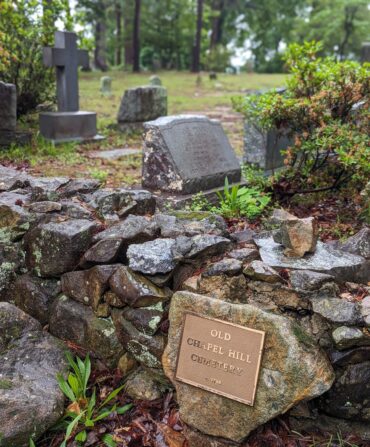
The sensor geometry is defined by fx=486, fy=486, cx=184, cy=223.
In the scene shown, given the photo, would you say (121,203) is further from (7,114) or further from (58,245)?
(7,114)

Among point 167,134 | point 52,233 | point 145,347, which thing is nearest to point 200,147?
point 167,134

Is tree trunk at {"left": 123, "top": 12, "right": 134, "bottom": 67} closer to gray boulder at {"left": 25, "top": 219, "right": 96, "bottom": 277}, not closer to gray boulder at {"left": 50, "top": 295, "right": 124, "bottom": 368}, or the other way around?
gray boulder at {"left": 25, "top": 219, "right": 96, "bottom": 277}

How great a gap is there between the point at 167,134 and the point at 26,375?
2.62 m

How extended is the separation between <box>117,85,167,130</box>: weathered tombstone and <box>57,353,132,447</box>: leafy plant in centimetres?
715

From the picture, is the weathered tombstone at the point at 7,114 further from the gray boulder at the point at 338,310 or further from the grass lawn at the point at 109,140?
the gray boulder at the point at 338,310

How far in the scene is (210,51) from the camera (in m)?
31.6

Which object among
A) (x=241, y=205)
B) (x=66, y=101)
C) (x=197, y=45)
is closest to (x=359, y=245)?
(x=241, y=205)

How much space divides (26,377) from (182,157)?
2.57 meters

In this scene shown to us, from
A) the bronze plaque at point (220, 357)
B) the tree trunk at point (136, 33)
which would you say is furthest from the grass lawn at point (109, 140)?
the tree trunk at point (136, 33)

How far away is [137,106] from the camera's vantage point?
9820 mm

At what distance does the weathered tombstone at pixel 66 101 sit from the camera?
845cm

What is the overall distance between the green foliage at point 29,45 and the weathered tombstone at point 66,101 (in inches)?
21.9

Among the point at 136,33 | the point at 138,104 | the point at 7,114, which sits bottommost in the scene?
the point at 7,114

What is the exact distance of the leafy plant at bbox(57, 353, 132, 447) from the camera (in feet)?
9.78
